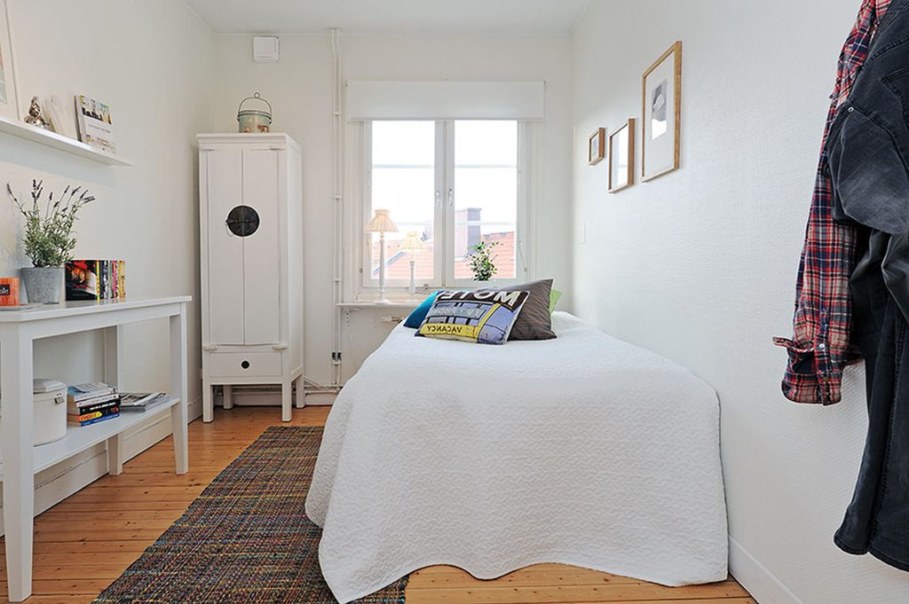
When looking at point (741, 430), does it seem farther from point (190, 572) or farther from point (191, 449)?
point (191, 449)

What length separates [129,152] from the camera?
9.20 feet

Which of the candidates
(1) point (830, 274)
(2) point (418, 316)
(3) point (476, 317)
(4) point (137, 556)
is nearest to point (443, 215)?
(2) point (418, 316)

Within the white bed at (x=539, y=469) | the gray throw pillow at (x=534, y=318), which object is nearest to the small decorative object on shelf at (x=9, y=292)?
the white bed at (x=539, y=469)

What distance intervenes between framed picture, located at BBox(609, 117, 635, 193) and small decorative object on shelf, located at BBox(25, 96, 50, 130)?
235cm

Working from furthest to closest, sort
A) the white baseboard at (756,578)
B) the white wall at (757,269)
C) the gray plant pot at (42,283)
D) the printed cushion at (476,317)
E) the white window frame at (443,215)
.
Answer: the white window frame at (443,215) < the printed cushion at (476,317) < the gray plant pot at (42,283) < the white baseboard at (756,578) < the white wall at (757,269)

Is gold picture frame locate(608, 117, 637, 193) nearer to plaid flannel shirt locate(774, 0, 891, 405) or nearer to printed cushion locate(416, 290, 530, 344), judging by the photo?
printed cushion locate(416, 290, 530, 344)

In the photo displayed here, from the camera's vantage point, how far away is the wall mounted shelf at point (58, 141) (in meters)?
1.89

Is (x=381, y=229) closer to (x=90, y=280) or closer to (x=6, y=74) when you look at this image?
(x=90, y=280)

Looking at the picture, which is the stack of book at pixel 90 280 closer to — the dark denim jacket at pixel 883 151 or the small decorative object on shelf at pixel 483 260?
the small decorative object on shelf at pixel 483 260

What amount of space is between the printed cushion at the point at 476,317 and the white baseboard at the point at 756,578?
3.82 ft

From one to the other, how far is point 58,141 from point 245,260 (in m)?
1.44

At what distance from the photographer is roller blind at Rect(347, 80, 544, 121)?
12.7ft

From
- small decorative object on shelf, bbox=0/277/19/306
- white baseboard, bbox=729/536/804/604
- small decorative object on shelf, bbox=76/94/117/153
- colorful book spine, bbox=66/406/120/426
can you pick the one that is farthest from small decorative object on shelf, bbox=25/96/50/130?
white baseboard, bbox=729/536/804/604

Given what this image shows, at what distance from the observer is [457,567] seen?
5.76ft
